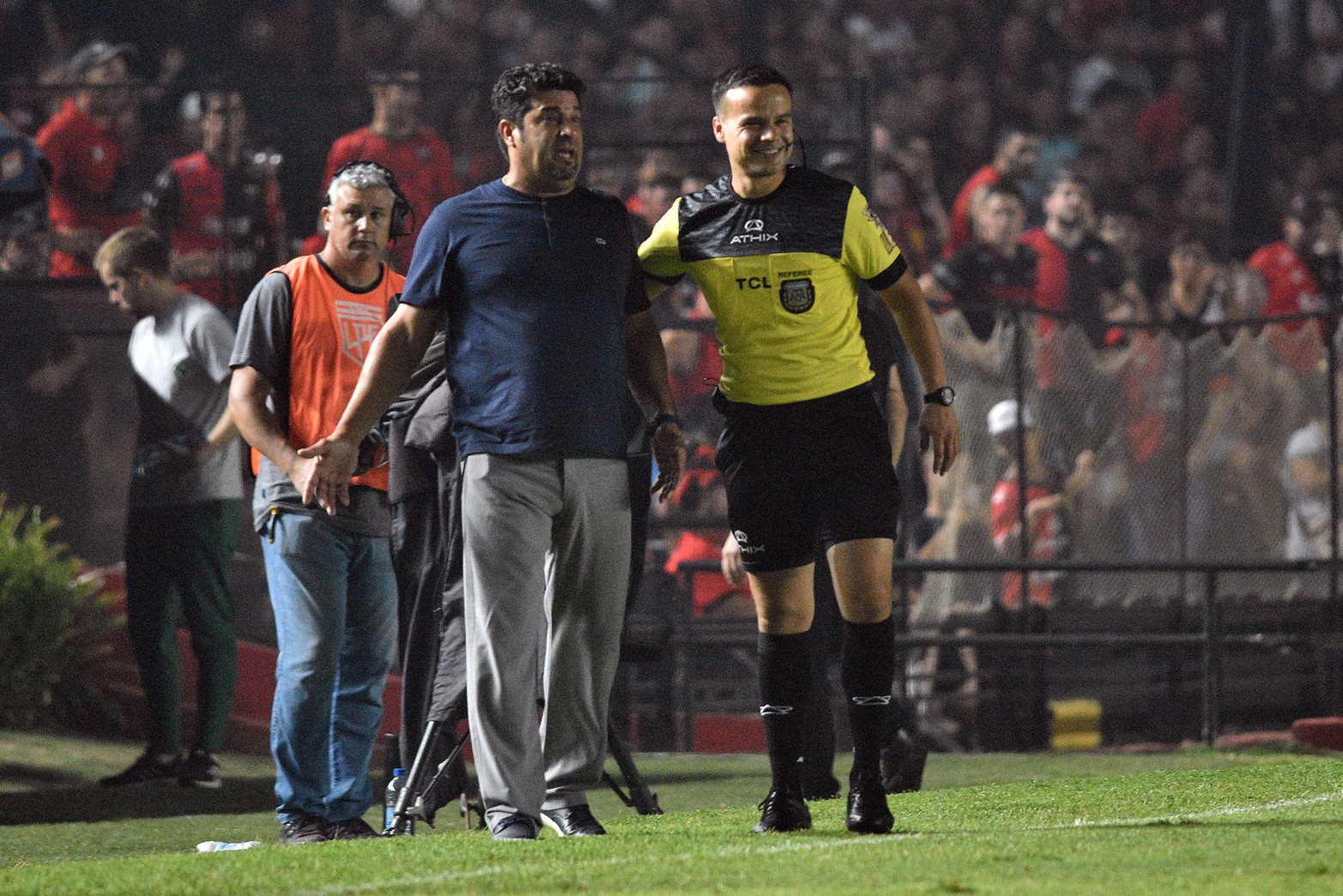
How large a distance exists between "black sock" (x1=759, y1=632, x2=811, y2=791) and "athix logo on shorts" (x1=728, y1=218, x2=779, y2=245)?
980 mm

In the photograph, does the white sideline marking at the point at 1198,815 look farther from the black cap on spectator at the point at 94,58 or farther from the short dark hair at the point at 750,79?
the black cap on spectator at the point at 94,58

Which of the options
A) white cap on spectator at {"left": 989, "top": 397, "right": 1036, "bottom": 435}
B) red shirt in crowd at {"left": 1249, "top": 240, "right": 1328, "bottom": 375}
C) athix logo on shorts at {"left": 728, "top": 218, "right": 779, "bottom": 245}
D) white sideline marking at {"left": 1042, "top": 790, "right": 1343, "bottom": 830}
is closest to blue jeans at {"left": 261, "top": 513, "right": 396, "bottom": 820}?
athix logo on shorts at {"left": 728, "top": 218, "right": 779, "bottom": 245}

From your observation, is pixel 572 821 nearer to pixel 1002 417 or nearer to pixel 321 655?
pixel 321 655

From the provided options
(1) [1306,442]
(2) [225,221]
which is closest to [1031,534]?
(1) [1306,442]

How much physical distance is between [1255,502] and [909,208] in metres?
4.27

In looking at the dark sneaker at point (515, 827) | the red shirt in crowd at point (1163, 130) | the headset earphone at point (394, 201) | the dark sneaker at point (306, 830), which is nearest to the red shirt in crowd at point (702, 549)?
the headset earphone at point (394, 201)

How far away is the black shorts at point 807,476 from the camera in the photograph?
16.5 ft

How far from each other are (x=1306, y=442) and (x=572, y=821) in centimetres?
778

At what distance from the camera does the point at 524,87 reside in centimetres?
508

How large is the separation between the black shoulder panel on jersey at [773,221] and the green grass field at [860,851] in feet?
4.66

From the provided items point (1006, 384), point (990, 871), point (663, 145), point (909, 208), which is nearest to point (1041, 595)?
point (1006, 384)

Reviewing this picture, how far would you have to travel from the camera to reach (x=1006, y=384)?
11.5 metres

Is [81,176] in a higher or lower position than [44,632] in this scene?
higher

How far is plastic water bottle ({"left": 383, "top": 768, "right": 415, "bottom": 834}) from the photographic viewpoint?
19.3 ft
